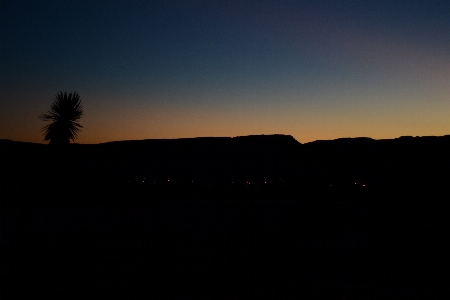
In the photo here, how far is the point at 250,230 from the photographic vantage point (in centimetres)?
946

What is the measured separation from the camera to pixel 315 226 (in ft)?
A: 30.8

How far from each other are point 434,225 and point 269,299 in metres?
5.63

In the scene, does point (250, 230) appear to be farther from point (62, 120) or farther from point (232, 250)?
point (62, 120)

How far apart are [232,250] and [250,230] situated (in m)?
1.62

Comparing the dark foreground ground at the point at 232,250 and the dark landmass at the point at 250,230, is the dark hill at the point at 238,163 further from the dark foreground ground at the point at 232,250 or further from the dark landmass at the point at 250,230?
the dark foreground ground at the point at 232,250

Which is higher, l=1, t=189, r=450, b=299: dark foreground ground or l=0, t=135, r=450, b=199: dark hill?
l=0, t=135, r=450, b=199: dark hill

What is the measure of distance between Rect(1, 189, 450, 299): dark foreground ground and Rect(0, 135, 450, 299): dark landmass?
3 cm

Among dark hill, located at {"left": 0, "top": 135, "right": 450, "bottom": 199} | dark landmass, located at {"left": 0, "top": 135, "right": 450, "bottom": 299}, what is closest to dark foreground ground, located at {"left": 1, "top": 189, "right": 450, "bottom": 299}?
dark landmass, located at {"left": 0, "top": 135, "right": 450, "bottom": 299}

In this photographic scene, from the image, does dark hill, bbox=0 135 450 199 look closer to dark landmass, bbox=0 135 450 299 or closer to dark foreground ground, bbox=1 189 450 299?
dark landmass, bbox=0 135 450 299

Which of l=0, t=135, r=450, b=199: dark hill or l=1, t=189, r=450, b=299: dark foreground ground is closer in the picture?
l=1, t=189, r=450, b=299: dark foreground ground

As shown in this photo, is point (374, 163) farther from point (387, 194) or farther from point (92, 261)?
point (92, 261)

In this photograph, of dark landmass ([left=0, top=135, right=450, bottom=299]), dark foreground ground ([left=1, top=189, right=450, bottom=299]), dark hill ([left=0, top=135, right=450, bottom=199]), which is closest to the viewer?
dark foreground ground ([left=1, top=189, right=450, bottom=299])

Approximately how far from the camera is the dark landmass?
6.03 m

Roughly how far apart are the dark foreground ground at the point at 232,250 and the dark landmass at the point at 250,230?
3 centimetres
